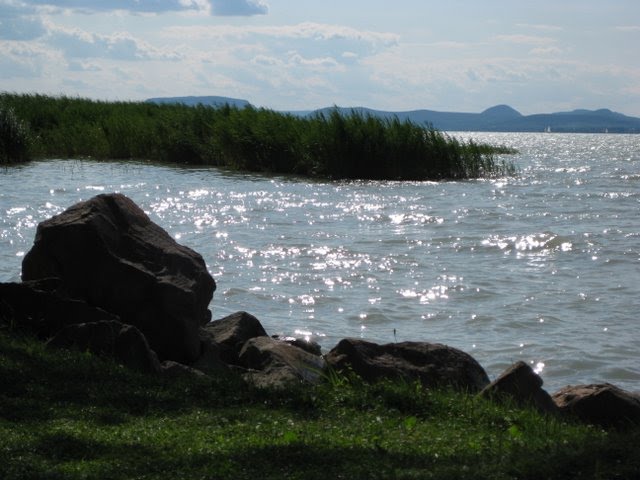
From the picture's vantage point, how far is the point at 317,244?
1858 cm

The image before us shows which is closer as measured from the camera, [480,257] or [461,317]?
[461,317]

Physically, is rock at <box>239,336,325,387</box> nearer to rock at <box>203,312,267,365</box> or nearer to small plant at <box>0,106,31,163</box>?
rock at <box>203,312,267,365</box>

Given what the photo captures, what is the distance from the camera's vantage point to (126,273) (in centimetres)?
889

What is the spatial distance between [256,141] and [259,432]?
92.3ft

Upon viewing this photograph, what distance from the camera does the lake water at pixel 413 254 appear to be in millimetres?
11969

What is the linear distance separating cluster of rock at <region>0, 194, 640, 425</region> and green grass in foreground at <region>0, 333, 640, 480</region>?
0.39 m

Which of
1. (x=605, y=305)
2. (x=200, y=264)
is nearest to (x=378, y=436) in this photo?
(x=200, y=264)

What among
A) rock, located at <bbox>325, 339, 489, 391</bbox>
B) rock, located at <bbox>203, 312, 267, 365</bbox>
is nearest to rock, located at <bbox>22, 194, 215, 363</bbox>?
rock, located at <bbox>203, 312, 267, 365</bbox>

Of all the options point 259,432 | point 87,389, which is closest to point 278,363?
point 87,389

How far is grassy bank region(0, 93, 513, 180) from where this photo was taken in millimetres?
31000

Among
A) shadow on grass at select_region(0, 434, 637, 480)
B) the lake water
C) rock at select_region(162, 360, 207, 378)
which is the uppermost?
shadow on grass at select_region(0, 434, 637, 480)

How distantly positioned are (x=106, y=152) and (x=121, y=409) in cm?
3252

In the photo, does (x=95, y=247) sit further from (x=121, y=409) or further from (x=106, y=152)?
(x=106, y=152)

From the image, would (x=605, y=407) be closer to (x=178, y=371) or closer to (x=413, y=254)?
(x=178, y=371)
